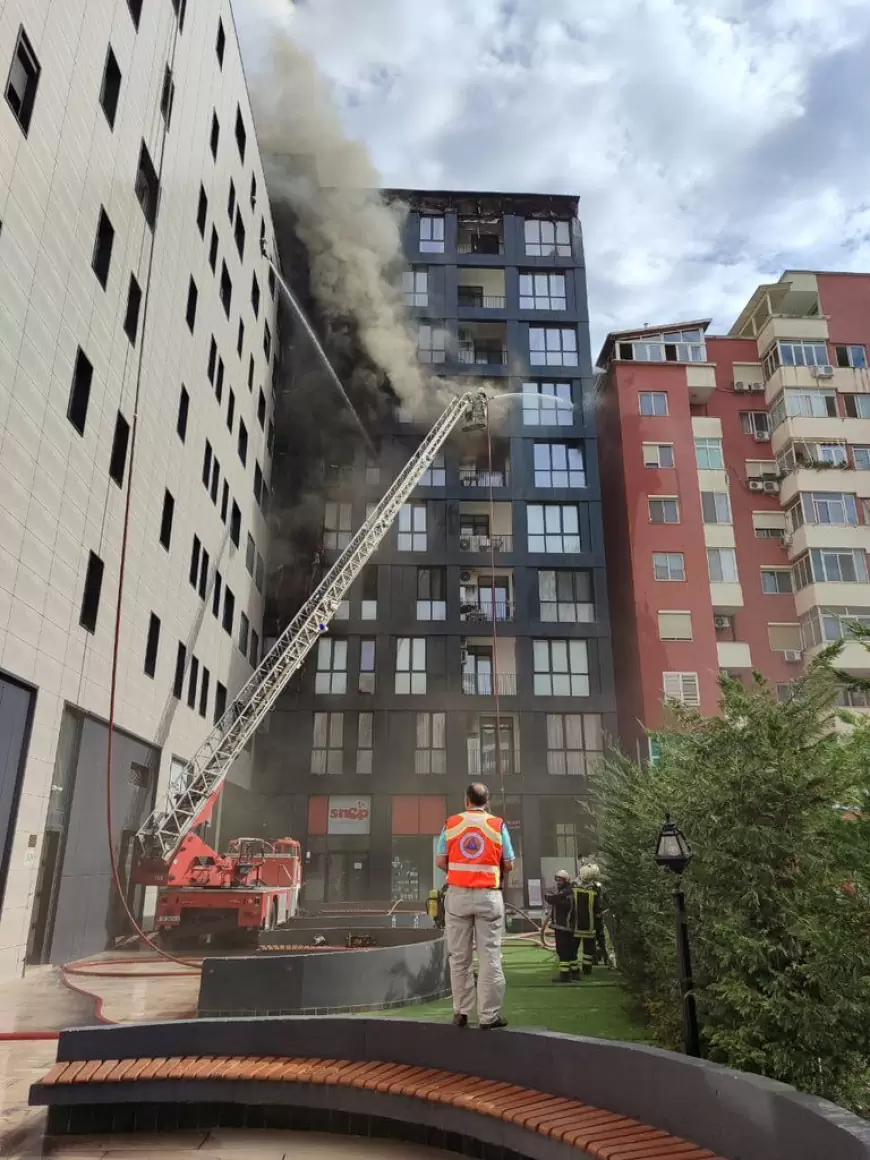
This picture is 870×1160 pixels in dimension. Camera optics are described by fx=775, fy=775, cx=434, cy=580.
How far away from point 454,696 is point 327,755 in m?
5.61

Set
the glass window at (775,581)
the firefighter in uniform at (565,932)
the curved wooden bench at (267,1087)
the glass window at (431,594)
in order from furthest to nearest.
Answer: the glass window at (775,581)
the glass window at (431,594)
the firefighter in uniform at (565,932)
the curved wooden bench at (267,1087)

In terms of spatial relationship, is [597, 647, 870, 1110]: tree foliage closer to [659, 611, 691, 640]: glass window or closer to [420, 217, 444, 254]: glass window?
[659, 611, 691, 640]: glass window

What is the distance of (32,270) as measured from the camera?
11867 millimetres

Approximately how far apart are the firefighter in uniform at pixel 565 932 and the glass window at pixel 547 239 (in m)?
34.7

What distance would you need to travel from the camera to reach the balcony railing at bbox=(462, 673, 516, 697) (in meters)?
31.7

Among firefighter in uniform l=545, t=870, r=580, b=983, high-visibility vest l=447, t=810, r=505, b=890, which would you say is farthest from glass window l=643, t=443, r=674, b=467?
high-visibility vest l=447, t=810, r=505, b=890

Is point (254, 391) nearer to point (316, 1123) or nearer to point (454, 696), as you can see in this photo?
point (454, 696)

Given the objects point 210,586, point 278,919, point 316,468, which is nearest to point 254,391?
point 316,468

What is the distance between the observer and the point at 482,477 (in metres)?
35.6

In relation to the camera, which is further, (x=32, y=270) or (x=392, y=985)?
(x=32, y=270)

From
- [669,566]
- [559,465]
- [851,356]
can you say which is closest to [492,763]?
[669,566]

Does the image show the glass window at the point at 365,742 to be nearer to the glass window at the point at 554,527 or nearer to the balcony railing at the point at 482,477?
the glass window at the point at 554,527

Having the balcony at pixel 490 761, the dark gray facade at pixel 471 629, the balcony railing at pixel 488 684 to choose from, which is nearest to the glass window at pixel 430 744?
the dark gray facade at pixel 471 629

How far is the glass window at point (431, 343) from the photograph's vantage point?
36625 mm
